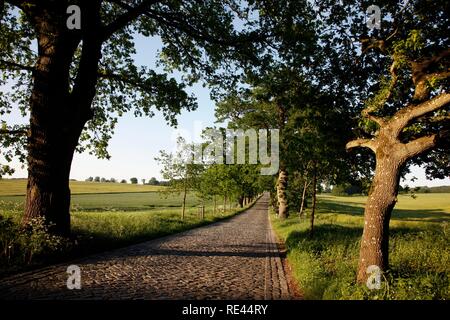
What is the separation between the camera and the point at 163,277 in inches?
344

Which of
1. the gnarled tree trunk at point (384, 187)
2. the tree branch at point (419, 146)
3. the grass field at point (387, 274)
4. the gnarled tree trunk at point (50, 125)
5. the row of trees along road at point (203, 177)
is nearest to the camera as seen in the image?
the grass field at point (387, 274)

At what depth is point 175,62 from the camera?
15711 mm

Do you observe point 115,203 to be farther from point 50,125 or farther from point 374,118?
point 374,118

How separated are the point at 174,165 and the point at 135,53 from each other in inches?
514

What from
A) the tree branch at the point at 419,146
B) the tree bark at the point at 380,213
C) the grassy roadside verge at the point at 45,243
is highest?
the tree branch at the point at 419,146

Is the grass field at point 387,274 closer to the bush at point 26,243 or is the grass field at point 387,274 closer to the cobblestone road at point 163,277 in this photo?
the cobblestone road at point 163,277

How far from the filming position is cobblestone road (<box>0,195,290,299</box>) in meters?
7.06

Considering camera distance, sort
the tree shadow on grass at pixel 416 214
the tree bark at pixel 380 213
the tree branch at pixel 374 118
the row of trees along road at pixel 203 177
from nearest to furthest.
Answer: the tree bark at pixel 380 213
the tree branch at pixel 374 118
the row of trees along road at pixel 203 177
the tree shadow on grass at pixel 416 214

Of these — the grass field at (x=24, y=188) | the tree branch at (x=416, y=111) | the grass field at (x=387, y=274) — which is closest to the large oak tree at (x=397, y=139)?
the tree branch at (x=416, y=111)

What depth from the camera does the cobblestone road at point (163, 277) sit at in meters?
7.06

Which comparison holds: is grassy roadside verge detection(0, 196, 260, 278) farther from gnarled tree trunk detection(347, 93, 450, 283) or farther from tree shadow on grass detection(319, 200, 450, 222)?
tree shadow on grass detection(319, 200, 450, 222)

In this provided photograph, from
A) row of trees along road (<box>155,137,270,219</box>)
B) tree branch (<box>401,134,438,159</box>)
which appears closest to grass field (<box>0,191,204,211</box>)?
row of trees along road (<box>155,137,270,219</box>)
